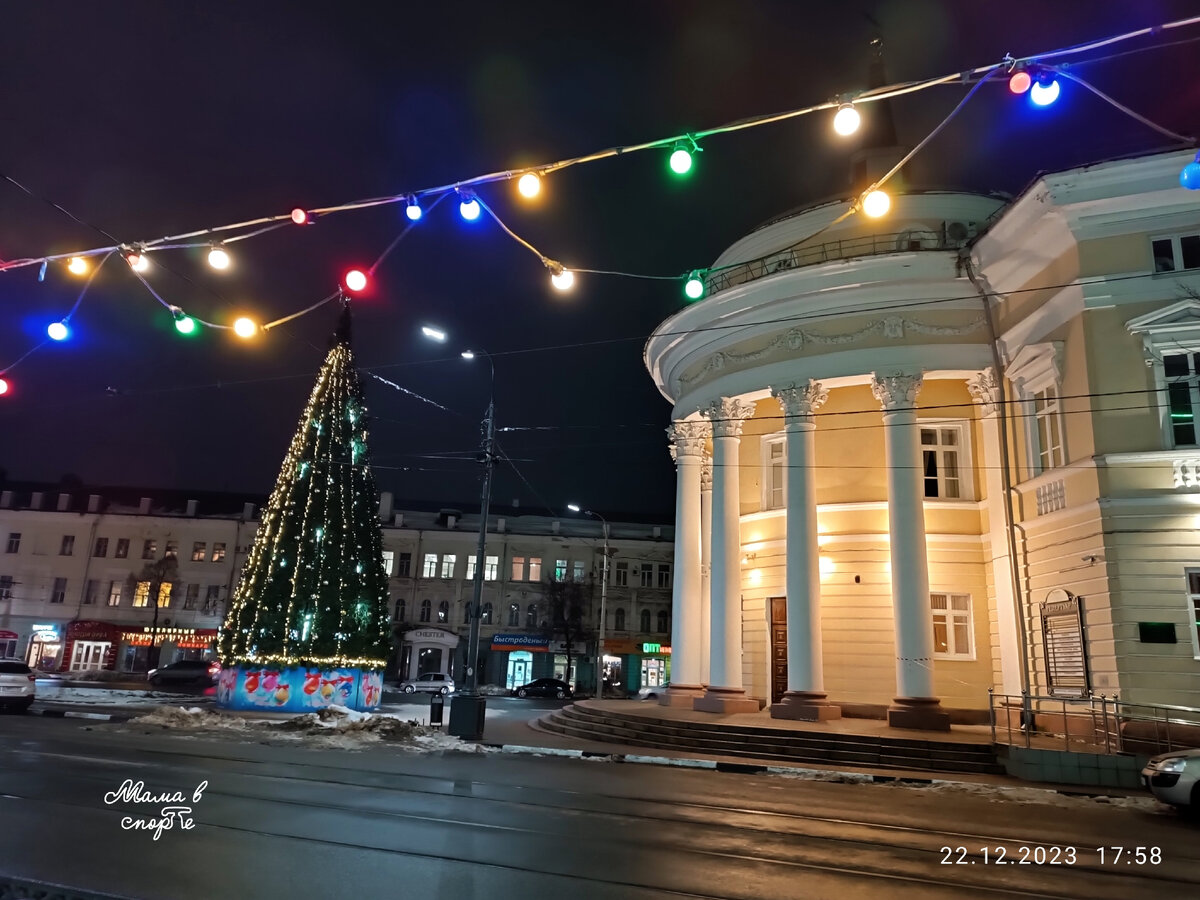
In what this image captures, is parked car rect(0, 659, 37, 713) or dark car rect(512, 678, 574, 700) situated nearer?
parked car rect(0, 659, 37, 713)

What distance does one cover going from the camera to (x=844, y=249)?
2147cm

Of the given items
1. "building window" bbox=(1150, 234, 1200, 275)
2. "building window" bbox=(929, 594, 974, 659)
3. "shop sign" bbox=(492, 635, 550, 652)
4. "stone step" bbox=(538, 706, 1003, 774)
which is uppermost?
"building window" bbox=(1150, 234, 1200, 275)

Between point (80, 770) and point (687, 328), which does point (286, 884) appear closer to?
point (80, 770)

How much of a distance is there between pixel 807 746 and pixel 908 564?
4830 mm

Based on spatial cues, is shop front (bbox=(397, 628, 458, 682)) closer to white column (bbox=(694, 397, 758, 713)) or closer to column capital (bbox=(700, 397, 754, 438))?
white column (bbox=(694, 397, 758, 713))

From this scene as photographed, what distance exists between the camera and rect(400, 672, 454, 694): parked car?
42344mm

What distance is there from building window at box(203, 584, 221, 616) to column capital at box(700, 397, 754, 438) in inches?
1642

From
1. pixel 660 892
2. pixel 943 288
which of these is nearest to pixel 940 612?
pixel 943 288

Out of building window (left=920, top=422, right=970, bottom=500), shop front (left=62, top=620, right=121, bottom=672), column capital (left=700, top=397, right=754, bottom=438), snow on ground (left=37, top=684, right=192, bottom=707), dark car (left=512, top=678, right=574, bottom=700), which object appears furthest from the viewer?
shop front (left=62, top=620, right=121, bottom=672)

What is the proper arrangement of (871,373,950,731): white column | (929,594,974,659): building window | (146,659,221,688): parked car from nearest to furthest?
(871,373,950,731): white column
(929,594,974,659): building window
(146,659,221,688): parked car

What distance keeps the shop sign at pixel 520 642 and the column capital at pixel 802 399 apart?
3542cm

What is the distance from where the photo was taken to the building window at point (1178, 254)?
572 inches

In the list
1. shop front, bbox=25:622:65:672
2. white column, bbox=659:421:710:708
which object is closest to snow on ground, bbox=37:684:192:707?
white column, bbox=659:421:710:708

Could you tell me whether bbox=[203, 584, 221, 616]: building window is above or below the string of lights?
below
